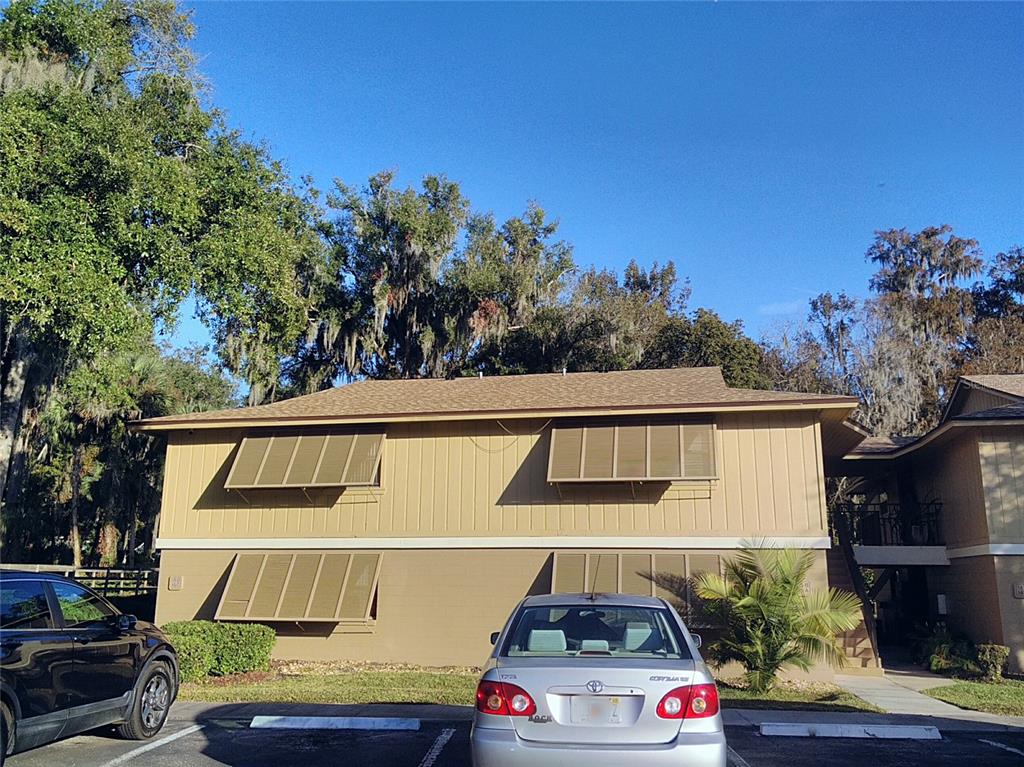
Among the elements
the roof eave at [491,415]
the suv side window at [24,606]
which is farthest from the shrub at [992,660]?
the suv side window at [24,606]

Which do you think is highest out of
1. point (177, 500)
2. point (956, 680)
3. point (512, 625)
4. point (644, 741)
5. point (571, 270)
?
point (571, 270)

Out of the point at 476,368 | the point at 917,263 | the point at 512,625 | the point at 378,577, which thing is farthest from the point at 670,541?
the point at 917,263

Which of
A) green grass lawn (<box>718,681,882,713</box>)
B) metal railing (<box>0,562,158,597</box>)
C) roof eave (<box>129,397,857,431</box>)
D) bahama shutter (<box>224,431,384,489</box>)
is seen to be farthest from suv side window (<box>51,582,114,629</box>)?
metal railing (<box>0,562,158,597</box>)

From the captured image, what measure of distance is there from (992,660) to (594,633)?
35.9ft

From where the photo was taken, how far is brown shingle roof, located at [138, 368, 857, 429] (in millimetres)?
14023

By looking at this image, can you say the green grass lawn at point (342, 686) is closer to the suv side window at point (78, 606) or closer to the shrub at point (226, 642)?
the shrub at point (226, 642)

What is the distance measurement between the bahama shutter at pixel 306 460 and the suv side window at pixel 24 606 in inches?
298

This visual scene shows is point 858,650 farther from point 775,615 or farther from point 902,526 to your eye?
point 902,526

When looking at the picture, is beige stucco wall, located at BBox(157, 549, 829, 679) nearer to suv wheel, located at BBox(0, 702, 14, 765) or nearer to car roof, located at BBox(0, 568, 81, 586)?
car roof, located at BBox(0, 568, 81, 586)

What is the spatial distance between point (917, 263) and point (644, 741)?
→ 45.0 meters

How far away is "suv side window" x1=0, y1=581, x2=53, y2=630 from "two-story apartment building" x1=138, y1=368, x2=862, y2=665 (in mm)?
7381

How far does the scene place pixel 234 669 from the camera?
12.4 meters

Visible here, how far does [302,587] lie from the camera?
1434cm

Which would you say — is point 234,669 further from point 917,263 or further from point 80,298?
point 917,263
